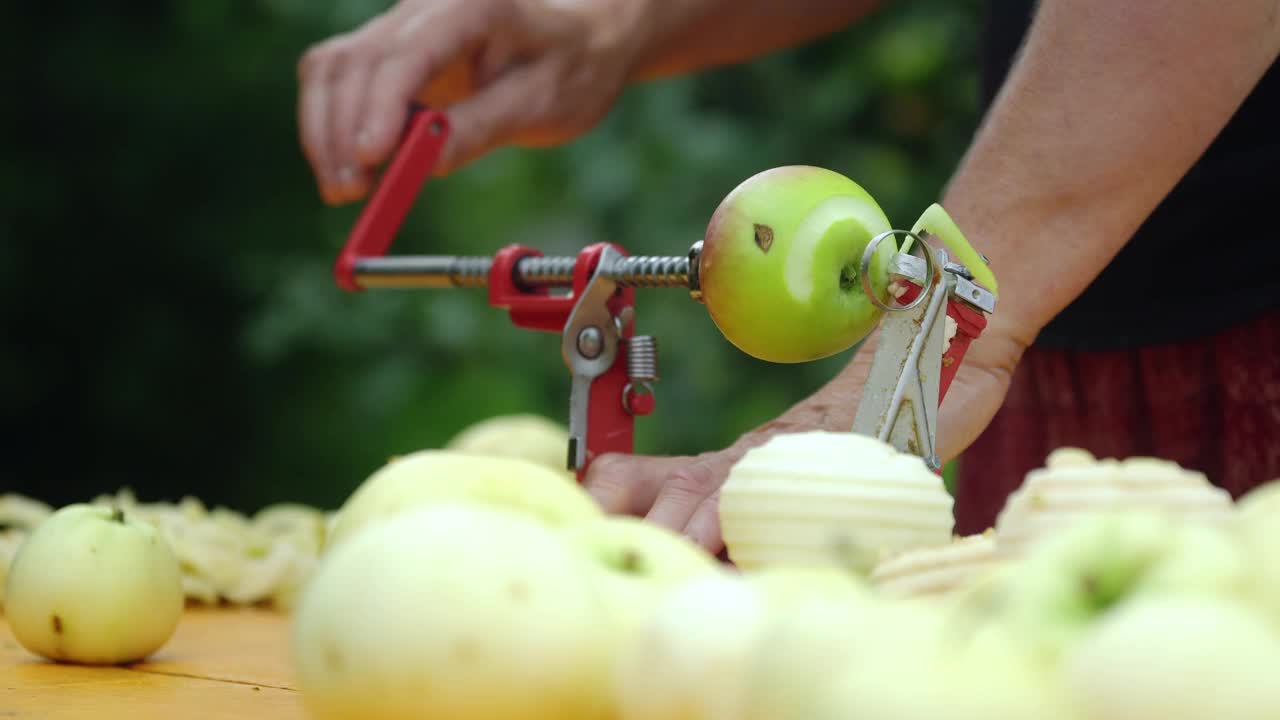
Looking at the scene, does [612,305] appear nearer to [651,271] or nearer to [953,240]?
[651,271]

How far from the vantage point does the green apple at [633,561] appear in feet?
1.93

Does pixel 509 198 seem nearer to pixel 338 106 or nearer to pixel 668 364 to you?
pixel 668 364

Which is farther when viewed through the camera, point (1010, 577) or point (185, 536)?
point (185, 536)

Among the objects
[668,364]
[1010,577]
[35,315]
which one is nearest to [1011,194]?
[1010,577]

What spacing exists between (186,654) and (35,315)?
4.27 metres

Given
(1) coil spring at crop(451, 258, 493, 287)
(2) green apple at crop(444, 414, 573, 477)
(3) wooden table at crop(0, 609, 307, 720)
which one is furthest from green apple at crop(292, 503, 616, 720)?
(2) green apple at crop(444, 414, 573, 477)

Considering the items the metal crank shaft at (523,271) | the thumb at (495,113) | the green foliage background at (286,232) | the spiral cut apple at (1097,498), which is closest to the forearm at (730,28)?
the thumb at (495,113)

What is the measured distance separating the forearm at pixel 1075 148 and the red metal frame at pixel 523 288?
0.20 meters

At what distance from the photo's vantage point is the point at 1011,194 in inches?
48.9

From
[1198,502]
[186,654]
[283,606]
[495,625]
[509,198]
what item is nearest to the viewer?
[495,625]

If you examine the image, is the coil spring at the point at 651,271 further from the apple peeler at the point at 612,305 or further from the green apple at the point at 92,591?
the green apple at the point at 92,591

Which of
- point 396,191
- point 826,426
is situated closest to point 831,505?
point 826,426

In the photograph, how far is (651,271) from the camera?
48.8 inches

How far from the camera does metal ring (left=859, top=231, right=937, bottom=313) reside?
0.95 metres
